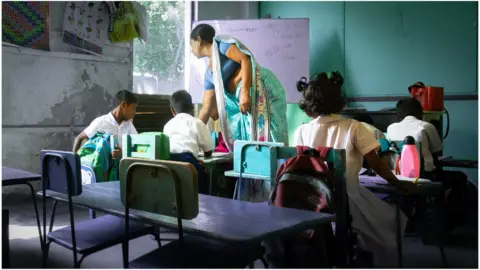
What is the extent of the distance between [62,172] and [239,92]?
8.12 ft

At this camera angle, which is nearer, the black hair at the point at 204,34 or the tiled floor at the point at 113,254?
the tiled floor at the point at 113,254

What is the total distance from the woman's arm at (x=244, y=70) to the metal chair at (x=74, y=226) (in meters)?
2.22

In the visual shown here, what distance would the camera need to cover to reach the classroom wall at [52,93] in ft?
15.4

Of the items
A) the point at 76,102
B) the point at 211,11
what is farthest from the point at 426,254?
the point at 211,11

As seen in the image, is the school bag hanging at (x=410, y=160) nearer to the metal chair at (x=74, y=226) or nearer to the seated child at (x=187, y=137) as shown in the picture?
the metal chair at (x=74, y=226)

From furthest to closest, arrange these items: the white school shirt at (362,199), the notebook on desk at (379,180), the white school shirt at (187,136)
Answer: the white school shirt at (187,136)
the notebook on desk at (379,180)
the white school shirt at (362,199)

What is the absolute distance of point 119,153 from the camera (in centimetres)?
387

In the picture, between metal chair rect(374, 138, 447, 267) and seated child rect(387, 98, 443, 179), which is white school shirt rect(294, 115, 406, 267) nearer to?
metal chair rect(374, 138, 447, 267)

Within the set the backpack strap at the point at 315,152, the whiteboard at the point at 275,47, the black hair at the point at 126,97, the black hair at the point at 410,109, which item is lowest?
the backpack strap at the point at 315,152

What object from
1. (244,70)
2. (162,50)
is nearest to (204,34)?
(244,70)

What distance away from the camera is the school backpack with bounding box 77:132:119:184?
3689 millimetres

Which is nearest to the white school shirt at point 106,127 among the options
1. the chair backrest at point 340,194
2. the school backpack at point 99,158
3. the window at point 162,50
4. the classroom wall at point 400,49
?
the school backpack at point 99,158

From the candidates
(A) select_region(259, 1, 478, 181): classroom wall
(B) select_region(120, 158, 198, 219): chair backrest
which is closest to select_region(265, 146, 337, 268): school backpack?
(B) select_region(120, 158, 198, 219): chair backrest

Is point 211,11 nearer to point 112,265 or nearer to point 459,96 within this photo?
point 459,96
